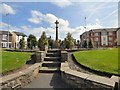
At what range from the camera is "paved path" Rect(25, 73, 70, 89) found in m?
7.08

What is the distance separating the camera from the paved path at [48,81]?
23.2 feet

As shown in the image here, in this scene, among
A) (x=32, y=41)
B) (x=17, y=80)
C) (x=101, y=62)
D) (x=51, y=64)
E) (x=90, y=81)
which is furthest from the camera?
(x=32, y=41)

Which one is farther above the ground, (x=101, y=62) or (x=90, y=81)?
(x=101, y=62)

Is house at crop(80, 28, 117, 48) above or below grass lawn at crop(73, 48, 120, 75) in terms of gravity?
above

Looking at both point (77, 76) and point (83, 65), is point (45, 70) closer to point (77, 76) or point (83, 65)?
point (83, 65)

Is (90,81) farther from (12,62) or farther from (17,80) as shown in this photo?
(12,62)

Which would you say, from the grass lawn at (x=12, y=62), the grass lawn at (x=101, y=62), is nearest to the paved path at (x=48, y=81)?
the grass lawn at (x=12, y=62)

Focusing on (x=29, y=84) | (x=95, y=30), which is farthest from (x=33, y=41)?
(x=29, y=84)

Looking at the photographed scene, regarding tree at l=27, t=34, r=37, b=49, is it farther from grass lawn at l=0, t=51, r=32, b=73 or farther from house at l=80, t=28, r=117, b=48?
grass lawn at l=0, t=51, r=32, b=73

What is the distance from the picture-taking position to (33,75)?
321 inches

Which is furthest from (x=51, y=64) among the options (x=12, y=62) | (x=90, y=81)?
(x=90, y=81)

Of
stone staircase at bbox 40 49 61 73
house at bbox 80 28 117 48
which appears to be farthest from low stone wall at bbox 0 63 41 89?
house at bbox 80 28 117 48

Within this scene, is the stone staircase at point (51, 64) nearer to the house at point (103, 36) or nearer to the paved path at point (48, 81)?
the paved path at point (48, 81)

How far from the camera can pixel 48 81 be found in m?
7.78
